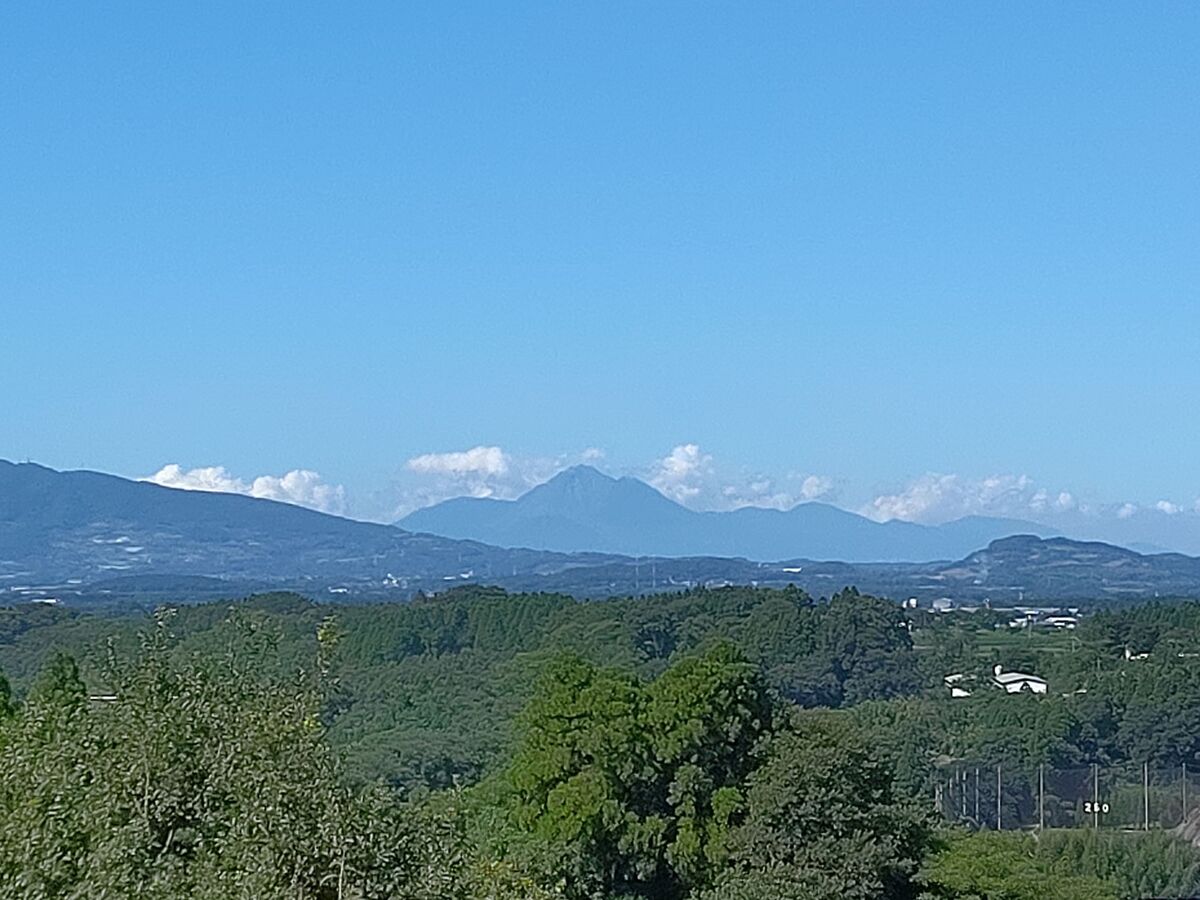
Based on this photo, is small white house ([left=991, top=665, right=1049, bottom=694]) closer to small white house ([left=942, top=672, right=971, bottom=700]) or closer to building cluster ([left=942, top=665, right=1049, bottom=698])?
building cluster ([left=942, top=665, right=1049, bottom=698])

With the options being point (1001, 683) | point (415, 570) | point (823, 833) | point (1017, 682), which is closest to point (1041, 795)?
point (1001, 683)

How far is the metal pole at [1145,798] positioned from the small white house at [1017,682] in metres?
8.13

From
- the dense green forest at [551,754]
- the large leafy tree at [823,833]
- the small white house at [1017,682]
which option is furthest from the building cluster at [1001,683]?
the large leafy tree at [823,833]

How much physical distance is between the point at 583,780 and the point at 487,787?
3.06 m

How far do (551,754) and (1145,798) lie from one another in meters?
22.1

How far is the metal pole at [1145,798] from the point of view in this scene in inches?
1558

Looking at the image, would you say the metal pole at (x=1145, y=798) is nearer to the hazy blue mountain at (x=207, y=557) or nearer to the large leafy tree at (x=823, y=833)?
the large leafy tree at (x=823, y=833)

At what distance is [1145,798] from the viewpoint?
1604 inches

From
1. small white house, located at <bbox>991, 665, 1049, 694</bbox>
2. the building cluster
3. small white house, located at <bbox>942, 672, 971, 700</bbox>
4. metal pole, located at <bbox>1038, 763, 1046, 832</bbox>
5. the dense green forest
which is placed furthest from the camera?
small white house, located at <bbox>942, 672, 971, 700</bbox>

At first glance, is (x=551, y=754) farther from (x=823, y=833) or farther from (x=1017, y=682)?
(x=1017, y=682)

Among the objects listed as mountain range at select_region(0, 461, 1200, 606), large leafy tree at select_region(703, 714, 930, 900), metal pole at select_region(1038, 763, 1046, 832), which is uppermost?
mountain range at select_region(0, 461, 1200, 606)

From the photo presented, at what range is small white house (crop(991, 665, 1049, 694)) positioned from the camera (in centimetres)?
5325

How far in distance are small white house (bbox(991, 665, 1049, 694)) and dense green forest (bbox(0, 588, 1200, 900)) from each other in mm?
689

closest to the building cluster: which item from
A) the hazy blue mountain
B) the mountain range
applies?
the mountain range
